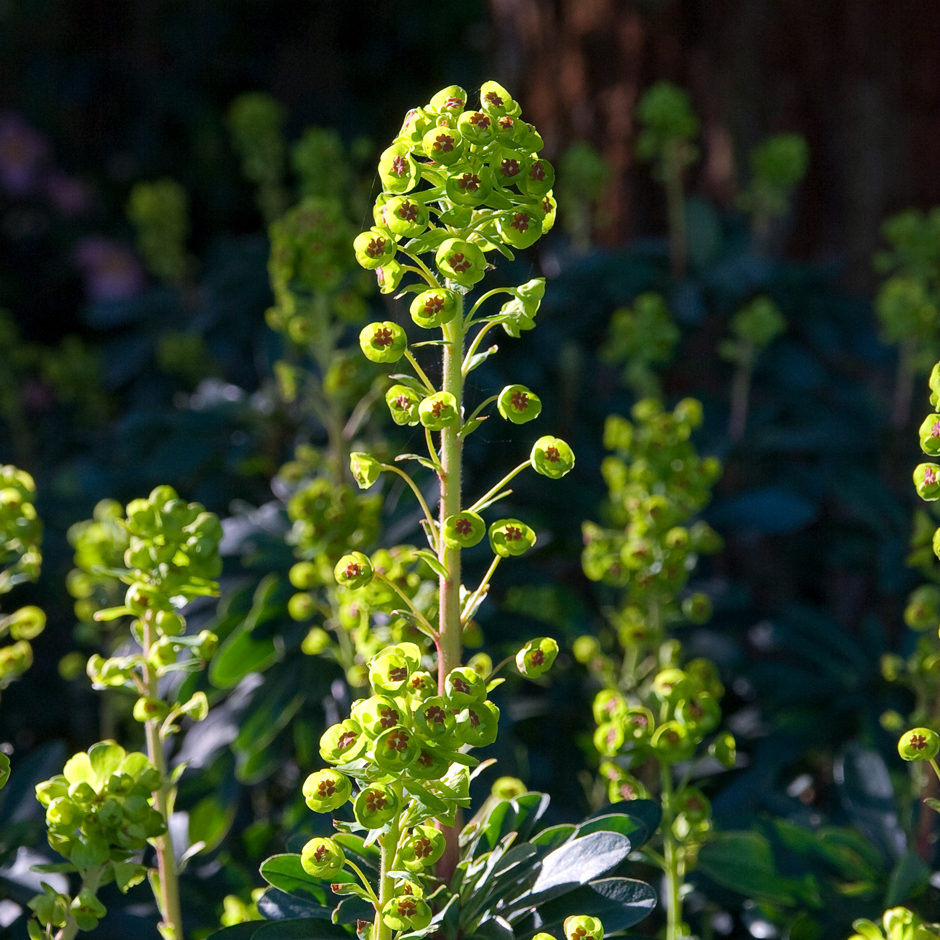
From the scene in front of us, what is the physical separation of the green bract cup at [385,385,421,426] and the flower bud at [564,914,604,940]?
1.17 feet

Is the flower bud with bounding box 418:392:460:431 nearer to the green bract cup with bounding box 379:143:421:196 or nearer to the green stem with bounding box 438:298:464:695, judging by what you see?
the green stem with bounding box 438:298:464:695

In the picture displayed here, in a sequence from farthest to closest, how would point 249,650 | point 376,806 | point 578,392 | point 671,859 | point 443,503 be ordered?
point 578,392, point 249,650, point 671,859, point 443,503, point 376,806

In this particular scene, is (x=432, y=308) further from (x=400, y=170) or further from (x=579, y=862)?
(x=579, y=862)

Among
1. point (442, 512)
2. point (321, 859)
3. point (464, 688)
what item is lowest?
point (321, 859)

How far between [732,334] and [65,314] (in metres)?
2.01

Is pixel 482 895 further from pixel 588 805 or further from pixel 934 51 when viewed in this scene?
pixel 934 51

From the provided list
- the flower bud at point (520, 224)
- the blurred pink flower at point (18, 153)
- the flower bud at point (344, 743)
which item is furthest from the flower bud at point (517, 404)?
the blurred pink flower at point (18, 153)

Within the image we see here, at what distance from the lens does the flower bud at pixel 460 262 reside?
0.67 m

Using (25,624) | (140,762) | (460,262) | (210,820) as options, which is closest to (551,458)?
(460,262)

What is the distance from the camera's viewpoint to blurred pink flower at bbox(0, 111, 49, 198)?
276 cm

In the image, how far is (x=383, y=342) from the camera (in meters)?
0.71

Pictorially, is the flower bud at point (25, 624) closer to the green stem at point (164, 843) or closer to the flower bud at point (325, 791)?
the green stem at point (164, 843)

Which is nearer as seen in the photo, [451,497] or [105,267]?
[451,497]

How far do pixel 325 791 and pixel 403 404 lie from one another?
0.87 ft
